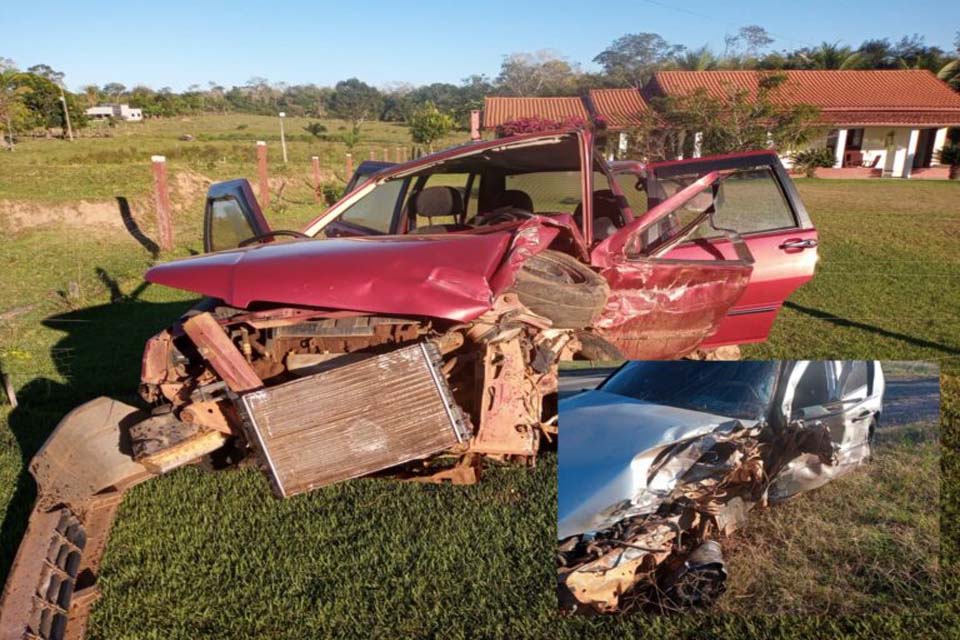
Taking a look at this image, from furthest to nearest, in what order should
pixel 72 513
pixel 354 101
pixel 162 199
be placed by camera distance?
pixel 354 101, pixel 162 199, pixel 72 513

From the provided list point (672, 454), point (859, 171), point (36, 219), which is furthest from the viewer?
point (859, 171)

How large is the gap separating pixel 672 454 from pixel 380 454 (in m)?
1.09

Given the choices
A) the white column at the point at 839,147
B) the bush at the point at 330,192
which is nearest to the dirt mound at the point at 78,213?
the bush at the point at 330,192

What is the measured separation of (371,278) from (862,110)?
32.9 m

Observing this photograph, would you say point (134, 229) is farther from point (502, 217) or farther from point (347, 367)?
point (347, 367)

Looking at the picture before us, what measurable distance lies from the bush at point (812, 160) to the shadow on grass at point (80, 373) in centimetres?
2223

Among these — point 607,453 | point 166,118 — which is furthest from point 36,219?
point 166,118

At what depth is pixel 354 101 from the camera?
6606cm

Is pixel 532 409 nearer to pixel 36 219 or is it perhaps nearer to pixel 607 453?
pixel 607 453

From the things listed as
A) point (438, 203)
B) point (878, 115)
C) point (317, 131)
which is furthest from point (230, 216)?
point (317, 131)

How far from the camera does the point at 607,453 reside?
2496mm

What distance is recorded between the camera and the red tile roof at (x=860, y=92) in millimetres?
28625

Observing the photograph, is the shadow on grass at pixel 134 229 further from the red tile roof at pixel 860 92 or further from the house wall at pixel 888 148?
the house wall at pixel 888 148

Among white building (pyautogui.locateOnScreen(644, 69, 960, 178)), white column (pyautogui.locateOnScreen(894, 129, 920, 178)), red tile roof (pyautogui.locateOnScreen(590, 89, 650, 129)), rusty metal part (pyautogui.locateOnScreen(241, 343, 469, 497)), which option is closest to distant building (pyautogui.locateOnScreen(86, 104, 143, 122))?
red tile roof (pyautogui.locateOnScreen(590, 89, 650, 129))
